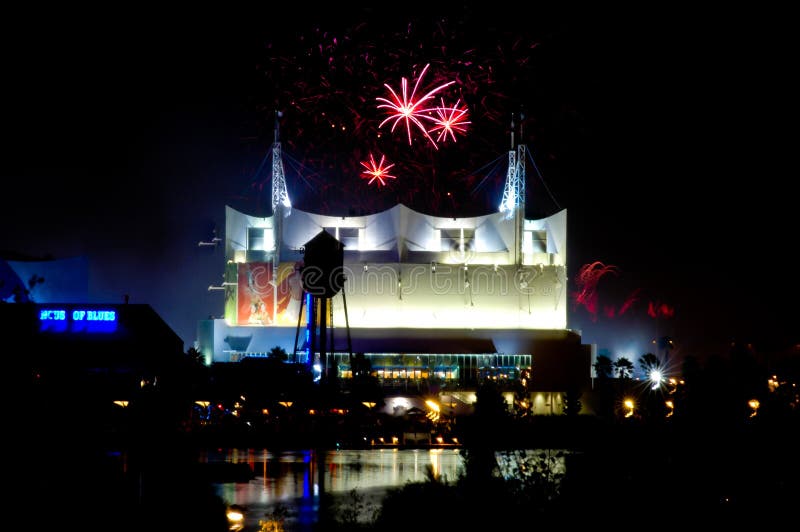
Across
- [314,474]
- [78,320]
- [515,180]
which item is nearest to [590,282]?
[515,180]

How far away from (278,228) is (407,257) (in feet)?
27.7

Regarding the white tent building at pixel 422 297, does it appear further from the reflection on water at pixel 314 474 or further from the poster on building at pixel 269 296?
the reflection on water at pixel 314 474

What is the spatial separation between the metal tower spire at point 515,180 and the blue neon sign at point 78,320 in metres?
27.8

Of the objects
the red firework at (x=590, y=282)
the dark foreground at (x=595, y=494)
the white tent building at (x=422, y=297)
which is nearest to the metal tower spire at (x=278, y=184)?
the white tent building at (x=422, y=297)

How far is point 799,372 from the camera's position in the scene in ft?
101

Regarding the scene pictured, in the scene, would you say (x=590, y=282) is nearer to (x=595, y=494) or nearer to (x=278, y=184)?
(x=278, y=184)

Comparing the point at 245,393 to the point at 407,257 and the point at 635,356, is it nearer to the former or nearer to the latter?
the point at 407,257

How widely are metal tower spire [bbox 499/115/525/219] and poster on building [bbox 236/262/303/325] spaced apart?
14468 mm

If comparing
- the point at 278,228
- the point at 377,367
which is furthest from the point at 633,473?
the point at 278,228

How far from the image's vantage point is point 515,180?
58.6 meters

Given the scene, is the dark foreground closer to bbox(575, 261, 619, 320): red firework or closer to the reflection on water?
the reflection on water

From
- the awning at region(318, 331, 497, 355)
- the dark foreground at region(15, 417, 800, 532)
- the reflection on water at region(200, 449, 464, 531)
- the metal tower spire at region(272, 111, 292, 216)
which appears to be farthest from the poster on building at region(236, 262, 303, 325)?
the dark foreground at region(15, 417, 800, 532)

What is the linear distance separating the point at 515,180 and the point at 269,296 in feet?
56.4

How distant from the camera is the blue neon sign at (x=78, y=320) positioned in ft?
131
